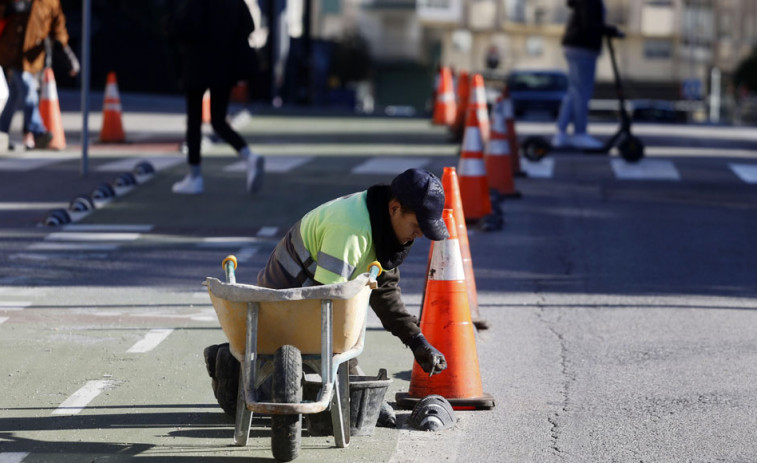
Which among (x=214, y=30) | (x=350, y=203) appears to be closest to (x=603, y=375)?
(x=350, y=203)

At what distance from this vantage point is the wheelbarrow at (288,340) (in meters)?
4.88

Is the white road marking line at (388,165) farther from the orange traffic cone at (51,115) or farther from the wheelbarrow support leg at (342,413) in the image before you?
the wheelbarrow support leg at (342,413)

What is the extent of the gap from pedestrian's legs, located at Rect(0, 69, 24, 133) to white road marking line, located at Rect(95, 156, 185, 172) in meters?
1.22

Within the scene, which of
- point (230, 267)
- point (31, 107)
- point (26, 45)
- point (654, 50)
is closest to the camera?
point (230, 267)

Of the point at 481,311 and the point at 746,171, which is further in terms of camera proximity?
the point at 746,171

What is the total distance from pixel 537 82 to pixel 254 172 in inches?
955

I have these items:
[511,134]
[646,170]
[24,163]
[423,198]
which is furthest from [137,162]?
[423,198]

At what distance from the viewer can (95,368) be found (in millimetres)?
6434

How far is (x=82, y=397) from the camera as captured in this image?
589 centimetres

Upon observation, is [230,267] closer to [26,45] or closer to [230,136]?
[230,136]

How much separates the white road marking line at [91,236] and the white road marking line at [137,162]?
3992 mm

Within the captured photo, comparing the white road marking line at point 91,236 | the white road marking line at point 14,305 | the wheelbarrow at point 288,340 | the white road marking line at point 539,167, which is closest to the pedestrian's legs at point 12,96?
the white road marking line at point 91,236

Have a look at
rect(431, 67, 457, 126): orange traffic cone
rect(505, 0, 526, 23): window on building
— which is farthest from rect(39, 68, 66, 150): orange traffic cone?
rect(505, 0, 526, 23): window on building

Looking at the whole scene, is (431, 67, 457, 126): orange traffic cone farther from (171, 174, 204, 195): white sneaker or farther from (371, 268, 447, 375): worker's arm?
(371, 268, 447, 375): worker's arm
